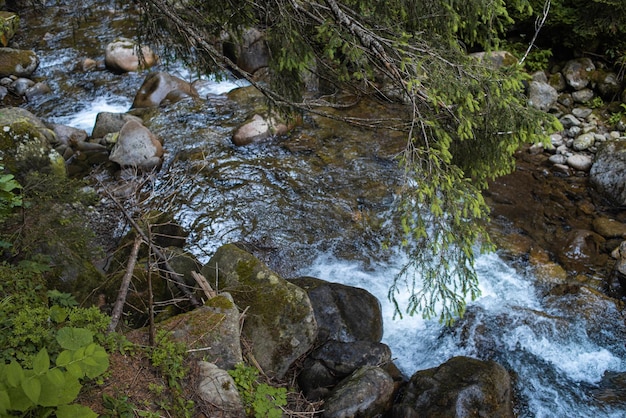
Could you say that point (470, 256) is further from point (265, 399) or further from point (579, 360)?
point (579, 360)

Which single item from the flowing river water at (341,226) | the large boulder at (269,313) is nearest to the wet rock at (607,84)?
the flowing river water at (341,226)

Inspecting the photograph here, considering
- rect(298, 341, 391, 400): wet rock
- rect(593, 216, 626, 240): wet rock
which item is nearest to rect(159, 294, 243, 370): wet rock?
rect(298, 341, 391, 400): wet rock

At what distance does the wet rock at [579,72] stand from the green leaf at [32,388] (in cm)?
1240

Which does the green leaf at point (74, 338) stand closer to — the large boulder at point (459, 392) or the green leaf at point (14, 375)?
the green leaf at point (14, 375)

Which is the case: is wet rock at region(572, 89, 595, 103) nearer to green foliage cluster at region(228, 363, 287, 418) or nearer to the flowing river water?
the flowing river water

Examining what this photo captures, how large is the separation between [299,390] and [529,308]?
12.1 ft

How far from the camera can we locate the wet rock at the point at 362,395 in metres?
4.89

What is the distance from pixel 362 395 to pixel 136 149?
6.92 metres

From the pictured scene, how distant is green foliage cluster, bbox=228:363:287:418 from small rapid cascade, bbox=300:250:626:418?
90.3 inches

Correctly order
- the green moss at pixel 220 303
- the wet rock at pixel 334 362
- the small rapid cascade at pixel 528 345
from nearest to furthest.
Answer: the green moss at pixel 220 303 < the wet rock at pixel 334 362 < the small rapid cascade at pixel 528 345

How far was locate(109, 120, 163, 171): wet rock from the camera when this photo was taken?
9.43 metres

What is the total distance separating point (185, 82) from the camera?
12461 mm

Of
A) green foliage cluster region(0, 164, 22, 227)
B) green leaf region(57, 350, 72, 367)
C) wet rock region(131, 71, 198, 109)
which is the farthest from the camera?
wet rock region(131, 71, 198, 109)

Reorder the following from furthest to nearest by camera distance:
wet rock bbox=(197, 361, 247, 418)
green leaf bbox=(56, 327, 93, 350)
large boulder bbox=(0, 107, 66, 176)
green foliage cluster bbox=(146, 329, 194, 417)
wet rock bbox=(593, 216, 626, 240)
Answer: large boulder bbox=(0, 107, 66, 176) < wet rock bbox=(593, 216, 626, 240) < wet rock bbox=(197, 361, 247, 418) < green foliage cluster bbox=(146, 329, 194, 417) < green leaf bbox=(56, 327, 93, 350)
